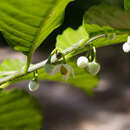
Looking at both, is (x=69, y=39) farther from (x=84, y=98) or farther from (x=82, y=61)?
(x=84, y=98)

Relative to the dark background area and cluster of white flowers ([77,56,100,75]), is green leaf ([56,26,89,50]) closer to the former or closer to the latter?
cluster of white flowers ([77,56,100,75])

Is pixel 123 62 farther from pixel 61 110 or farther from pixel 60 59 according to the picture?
pixel 60 59

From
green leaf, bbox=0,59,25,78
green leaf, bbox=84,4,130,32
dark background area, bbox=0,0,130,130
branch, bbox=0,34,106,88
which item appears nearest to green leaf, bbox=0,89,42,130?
green leaf, bbox=0,59,25,78

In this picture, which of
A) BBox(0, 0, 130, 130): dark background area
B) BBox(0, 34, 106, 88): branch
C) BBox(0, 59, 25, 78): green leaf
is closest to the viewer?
BBox(0, 34, 106, 88): branch

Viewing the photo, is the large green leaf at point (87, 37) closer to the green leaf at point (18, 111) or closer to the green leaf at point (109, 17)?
the green leaf at point (109, 17)

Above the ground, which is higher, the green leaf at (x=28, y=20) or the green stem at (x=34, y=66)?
Answer: the green leaf at (x=28, y=20)

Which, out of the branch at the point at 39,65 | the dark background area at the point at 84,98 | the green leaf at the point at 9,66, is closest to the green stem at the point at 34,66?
the branch at the point at 39,65
